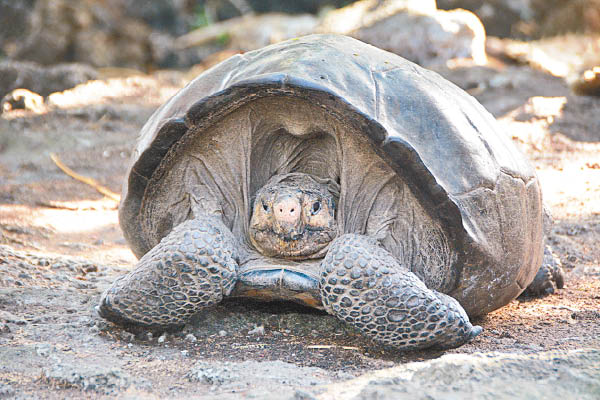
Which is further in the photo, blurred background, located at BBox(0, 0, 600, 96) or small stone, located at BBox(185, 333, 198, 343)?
blurred background, located at BBox(0, 0, 600, 96)

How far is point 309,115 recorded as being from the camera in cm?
270

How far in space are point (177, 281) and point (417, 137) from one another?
3.21ft

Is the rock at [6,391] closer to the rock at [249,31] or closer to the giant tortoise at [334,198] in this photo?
the giant tortoise at [334,198]

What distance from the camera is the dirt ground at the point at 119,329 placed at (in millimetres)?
2225

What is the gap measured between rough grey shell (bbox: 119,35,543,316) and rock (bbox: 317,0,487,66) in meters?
6.13

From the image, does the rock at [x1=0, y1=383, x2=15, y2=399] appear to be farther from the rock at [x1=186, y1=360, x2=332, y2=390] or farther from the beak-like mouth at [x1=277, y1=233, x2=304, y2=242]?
the beak-like mouth at [x1=277, y1=233, x2=304, y2=242]

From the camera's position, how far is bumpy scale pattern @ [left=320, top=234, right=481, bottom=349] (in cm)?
238

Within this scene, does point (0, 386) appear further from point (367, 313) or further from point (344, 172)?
point (344, 172)

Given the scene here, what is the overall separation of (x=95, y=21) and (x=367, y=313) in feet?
32.3

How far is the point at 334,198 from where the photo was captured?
2.80 meters

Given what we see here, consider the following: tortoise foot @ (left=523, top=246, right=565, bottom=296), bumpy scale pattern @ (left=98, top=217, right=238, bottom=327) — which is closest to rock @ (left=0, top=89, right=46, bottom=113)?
bumpy scale pattern @ (left=98, top=217, right=238, bottom=327)

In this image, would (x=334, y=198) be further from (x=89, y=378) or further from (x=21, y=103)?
(x=21, y=103)

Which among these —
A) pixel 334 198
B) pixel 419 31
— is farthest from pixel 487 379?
pixel 419 31

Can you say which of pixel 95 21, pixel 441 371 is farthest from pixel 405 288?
pixel 95 21
